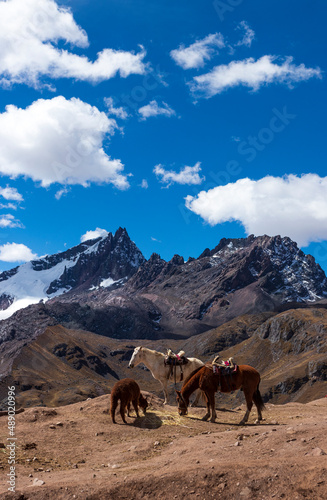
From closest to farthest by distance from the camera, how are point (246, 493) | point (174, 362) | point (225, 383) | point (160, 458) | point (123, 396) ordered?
point (246, 493) → point (160, 458) → point (225, 383) → point (123, 396) → point (174, 362)

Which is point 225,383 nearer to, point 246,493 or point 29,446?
point 29,446

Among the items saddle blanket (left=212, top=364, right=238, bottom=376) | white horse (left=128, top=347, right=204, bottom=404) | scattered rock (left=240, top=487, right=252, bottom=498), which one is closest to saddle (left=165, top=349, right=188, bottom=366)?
white horse (left=128, top=347, right=204, bottom=404)

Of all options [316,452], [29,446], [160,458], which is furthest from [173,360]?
[316,452]

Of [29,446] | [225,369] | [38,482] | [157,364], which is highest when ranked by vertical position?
[157,364]

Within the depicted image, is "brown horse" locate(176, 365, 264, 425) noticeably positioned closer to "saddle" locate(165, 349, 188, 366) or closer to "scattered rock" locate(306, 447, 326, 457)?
"saddle" locate(165, 349, 188, 366)

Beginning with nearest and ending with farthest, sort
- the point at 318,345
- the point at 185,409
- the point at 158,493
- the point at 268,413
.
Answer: the point at 158,493
the point at 185,409
the point at 268,413
the point at 318,345

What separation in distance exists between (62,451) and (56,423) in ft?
10.2

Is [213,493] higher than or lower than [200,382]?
lower

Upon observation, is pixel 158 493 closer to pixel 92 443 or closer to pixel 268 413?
pixel 92 443

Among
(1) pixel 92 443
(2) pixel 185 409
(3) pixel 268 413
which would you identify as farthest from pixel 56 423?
(3) pixel 268 413

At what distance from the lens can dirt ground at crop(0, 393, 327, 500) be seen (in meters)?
10.7

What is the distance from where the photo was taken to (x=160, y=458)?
14.4 meters

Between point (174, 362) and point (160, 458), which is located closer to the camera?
point (160, 458)

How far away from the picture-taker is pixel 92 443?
1778 cm
